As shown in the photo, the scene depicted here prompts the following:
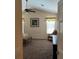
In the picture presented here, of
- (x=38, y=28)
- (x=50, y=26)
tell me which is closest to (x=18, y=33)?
(x=50, y=26)

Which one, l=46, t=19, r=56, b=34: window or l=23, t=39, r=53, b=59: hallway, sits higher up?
l=46, t=19, r=56, b=34: window

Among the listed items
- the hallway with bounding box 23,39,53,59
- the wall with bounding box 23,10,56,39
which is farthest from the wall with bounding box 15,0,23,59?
the wall with bounding box 23,10,56,39

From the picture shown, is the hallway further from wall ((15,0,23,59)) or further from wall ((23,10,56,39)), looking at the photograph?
wall ((23,10,56,39))

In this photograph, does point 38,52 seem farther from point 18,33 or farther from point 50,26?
point 50,26

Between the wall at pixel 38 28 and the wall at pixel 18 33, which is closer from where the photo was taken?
the wall at pixel 18 33

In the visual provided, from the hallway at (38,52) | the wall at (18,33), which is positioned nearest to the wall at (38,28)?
the hallway at (38,52)

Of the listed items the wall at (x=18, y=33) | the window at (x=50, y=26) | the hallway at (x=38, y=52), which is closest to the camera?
the wall at (x=18, y=33)

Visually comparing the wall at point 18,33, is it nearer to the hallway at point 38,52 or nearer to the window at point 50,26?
the hallway at point 38,52
